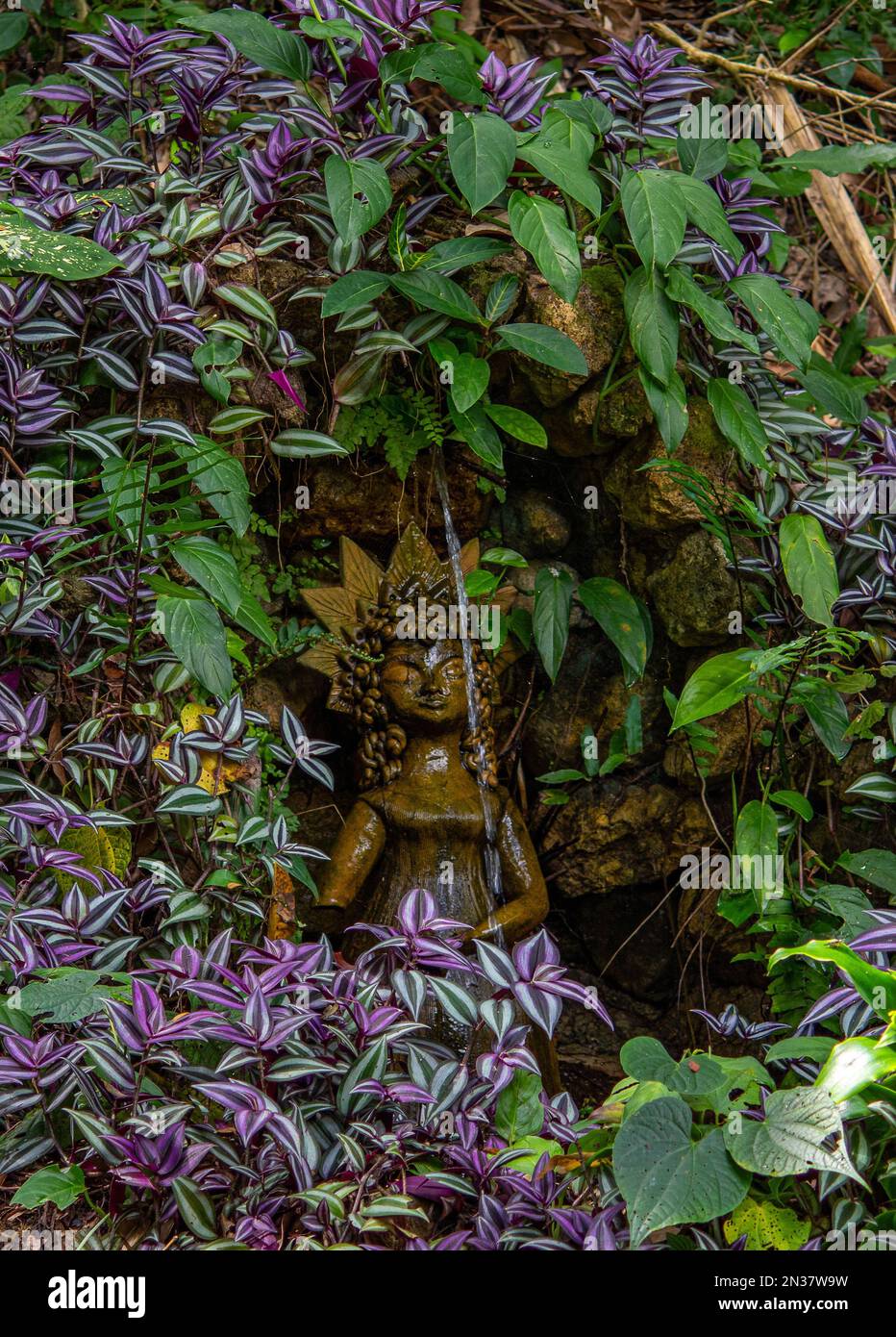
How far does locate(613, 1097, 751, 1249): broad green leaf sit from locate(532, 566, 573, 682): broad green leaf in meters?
1.55

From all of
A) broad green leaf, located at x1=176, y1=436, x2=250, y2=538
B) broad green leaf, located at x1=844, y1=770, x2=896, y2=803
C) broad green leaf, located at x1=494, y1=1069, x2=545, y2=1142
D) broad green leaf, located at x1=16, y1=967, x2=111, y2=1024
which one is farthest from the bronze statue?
broad green leaf, located at x1=16, y1=967, x2=111, y2=1024

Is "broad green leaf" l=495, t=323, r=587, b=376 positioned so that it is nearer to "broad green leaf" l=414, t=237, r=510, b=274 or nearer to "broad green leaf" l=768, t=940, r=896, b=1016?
"broad green leaf" l=414, t=237, r=510, b=274

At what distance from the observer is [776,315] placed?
10.3ft

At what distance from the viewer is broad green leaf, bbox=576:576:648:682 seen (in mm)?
3322

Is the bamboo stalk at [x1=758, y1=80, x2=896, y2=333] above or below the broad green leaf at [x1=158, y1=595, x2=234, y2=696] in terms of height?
above

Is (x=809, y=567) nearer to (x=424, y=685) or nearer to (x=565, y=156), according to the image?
(x=424, y=685)

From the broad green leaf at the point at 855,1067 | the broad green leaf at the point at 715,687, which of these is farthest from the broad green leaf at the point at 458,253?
the broad green leaf at the point at 855,1067

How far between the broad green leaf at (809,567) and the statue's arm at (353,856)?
4.51ft

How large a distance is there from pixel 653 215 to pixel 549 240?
277 millimetres

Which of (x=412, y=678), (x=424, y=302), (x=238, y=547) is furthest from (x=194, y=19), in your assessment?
(x=412, y=678)

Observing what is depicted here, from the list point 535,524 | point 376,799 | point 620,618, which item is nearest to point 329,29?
point 535,524

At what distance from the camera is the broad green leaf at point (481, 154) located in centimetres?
272

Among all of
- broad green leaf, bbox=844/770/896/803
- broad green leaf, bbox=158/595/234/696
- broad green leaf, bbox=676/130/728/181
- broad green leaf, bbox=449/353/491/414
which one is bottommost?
broad green leaf, bbox=844/770/896/803

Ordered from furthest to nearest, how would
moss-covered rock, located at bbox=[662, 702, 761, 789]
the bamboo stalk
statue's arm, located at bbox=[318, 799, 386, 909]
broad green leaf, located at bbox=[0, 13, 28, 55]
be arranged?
the bamboo stalk, broad green leaf, located at bbox=[0, 13, 28, 55], moss-covered rock, located at bbox=[662, 702, 761, 789], statue's arm, located at bbox=[318, 799, 386, 909]
